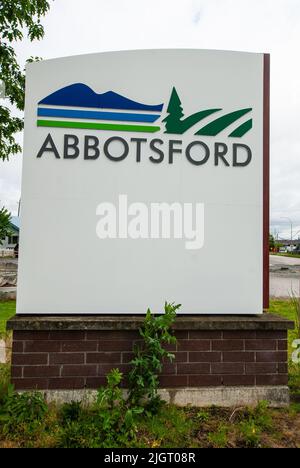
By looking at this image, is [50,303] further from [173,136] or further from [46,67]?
[46,67]

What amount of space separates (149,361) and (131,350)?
0.90 feet

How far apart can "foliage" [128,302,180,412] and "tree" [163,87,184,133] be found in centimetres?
192

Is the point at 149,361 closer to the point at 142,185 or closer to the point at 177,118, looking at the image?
the point at 142,185

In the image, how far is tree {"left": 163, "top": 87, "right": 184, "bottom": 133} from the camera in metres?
3.73

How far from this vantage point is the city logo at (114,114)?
366 cm

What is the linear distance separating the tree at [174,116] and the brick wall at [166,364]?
2194 mm

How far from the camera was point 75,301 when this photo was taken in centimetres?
355

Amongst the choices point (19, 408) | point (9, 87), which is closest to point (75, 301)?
point (19, 408)

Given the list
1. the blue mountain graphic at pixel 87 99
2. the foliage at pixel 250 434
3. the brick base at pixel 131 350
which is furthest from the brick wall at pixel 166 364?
the blue mountain graphic at pixel 87 99

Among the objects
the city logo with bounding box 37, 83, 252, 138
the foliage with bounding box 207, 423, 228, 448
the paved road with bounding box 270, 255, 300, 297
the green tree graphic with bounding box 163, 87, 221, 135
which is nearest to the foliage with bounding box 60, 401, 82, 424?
the foliage with bounding box 207, 423, 228, 448

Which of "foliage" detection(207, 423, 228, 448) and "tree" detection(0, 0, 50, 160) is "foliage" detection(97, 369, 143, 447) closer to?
"foliage" detection(207, 423, 228, 448)

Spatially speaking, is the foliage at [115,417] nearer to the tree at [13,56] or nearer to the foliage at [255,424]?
the foliage at [255,424]

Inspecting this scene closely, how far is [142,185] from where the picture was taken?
368 cm

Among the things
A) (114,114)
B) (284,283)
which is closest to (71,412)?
(114,114)
